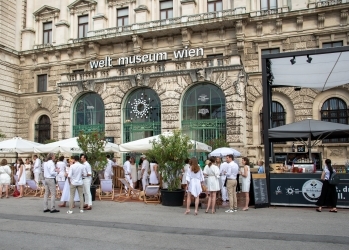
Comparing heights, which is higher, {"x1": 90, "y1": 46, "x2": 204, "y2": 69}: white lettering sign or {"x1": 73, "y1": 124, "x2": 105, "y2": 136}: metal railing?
{"x1": 90, "y1": 46, "x2": 204, "y2": 69}: white lettering sign

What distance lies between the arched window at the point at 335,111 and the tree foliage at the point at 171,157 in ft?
47.1

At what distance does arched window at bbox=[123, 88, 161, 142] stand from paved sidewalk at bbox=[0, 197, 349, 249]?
12240mm

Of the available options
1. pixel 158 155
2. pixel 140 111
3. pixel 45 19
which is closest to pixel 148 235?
pixel 158 155

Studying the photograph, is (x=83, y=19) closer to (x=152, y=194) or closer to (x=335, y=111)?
(x=335, y=111)

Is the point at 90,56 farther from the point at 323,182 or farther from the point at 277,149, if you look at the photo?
the point at 323,182

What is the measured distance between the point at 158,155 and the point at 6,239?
22.4ft

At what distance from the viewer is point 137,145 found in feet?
55.3

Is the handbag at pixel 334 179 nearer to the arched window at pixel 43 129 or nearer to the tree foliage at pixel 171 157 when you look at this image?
the tree foliage at pixel 171 157

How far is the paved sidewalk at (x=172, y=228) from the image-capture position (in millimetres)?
7816

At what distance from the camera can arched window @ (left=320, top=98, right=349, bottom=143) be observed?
24703 millimetres

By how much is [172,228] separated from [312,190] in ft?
20.5

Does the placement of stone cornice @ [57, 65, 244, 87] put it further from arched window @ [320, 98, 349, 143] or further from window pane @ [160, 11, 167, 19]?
window pane @ [160, 11, 167, 19]

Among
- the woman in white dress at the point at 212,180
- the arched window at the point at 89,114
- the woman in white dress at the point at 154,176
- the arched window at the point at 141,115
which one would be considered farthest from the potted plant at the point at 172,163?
the arched window at the point at 89,114

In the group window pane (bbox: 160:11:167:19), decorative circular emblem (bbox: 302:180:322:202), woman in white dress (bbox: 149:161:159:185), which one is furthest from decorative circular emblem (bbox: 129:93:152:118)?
decorative circular emblem (bbox: 302:180:322:202)
